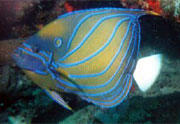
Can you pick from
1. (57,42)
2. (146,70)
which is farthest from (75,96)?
(57,42)

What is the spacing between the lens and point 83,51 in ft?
4.39

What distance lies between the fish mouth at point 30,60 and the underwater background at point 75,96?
78 cm

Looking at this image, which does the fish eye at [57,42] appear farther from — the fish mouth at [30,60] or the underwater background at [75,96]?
the underwater background at [75,96]

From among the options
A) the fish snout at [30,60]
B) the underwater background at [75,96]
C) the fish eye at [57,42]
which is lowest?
the underwater background at [75,96]

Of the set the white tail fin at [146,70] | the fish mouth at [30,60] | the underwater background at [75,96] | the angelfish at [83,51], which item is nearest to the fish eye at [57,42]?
the angelfish at [83,51]

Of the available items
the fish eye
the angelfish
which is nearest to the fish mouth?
the angelfish

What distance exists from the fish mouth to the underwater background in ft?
2.55

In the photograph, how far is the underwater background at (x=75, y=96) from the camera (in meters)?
2.17

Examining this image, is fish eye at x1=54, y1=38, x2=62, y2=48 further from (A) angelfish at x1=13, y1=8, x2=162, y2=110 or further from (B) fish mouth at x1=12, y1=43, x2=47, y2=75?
(B) fish mouth at x1=12, y1=43, x2=47, y2=75

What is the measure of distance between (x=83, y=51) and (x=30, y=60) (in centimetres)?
43

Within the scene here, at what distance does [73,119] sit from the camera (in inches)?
98.2

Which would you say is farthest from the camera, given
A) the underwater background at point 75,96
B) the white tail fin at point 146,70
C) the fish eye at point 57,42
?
the underwater background at point 75,96

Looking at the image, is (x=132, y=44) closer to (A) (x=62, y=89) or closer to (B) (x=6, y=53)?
(A) (x=62, y=89)

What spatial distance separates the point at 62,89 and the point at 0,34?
6.17 feet
